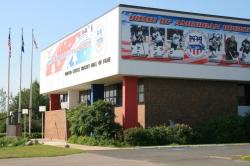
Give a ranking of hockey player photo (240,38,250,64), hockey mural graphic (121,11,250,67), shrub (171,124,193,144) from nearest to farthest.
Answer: shrub (171,124,193,144), hockey mural graphic (121,11,250,67), hockey player photo (240,38,250,64)

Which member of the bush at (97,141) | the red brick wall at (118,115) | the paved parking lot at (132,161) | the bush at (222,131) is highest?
the red brick wall at (118,115)

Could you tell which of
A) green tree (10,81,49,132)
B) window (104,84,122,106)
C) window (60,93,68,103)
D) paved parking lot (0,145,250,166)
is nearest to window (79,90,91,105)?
window (104,84,122,106)

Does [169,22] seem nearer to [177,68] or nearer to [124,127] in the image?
[177,68]

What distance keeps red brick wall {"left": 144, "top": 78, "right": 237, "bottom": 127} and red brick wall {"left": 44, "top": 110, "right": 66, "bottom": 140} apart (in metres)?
10.9

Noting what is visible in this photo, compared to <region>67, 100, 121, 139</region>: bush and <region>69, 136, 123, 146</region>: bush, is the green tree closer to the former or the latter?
<region>67, 100, 121, 139</region>: bush

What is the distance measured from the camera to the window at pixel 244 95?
42.2 metres

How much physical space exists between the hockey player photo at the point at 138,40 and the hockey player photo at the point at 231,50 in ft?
23.2

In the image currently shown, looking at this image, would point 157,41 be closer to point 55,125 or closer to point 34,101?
point 55,125

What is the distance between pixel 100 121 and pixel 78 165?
45.7ft

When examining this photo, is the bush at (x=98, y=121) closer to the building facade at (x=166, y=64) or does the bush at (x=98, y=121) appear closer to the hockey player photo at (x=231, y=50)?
the building facade at (x=166, y=64)

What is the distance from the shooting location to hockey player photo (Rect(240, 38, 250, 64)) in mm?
40438

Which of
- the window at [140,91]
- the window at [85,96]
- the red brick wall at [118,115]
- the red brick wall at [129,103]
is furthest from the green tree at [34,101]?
the red brick wall at [129,103]

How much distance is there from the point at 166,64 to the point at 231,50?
608 centimetres

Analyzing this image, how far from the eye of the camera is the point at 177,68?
1479 inches
